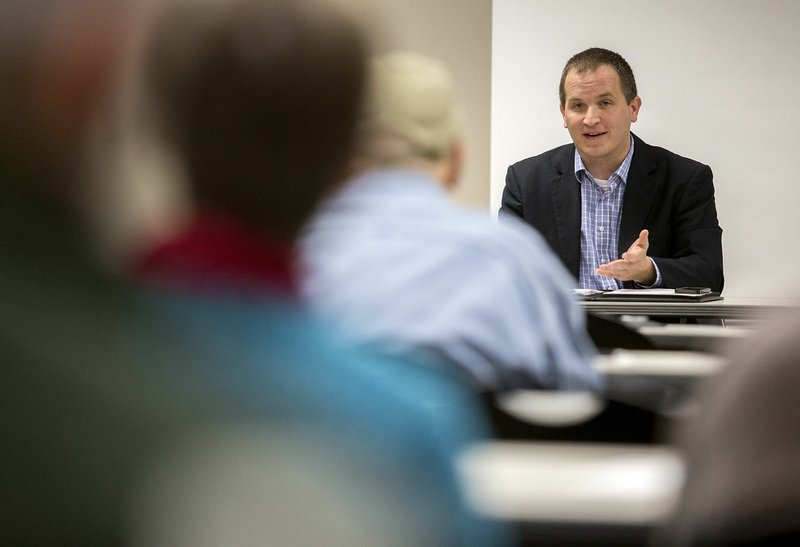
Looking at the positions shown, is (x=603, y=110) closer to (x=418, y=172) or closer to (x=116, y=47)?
(x=418, y=172)

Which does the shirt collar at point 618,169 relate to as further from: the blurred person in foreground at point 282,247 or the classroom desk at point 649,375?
the blurred person in foreground at point 282,247

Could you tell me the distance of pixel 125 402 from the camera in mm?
532

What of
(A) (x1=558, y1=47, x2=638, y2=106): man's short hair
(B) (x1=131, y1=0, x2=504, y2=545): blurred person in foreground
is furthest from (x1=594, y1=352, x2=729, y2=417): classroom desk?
(A) (x1=558, y1=47, x2=638, y2=106): man's short hair

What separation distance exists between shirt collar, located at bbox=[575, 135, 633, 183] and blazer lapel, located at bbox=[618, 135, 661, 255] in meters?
0.02

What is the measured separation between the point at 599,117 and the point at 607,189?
281 millimetres

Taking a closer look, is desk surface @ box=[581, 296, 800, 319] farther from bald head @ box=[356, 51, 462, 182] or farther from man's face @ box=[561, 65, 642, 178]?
man's face @ box=[561, 65, 642, 178]

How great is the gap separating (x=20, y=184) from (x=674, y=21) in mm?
4949

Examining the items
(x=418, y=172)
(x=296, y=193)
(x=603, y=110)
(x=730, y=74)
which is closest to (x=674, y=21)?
(x=730, y=74)

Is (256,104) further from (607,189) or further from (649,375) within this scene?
(607,189)

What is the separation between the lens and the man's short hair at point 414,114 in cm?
142

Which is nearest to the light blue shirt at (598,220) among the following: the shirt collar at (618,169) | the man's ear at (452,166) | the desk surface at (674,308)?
the shirt collar at (618,169)

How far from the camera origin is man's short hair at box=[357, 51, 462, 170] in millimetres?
1416

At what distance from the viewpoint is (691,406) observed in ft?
1.70

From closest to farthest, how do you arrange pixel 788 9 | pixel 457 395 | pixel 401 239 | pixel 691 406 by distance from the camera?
1. pixel 691 406
2. pixel 457 395
3. pixel 401 239
4. pixel 788 9
